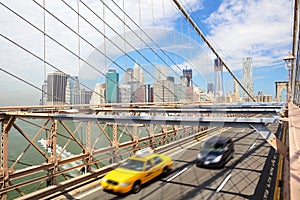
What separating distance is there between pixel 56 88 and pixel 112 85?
389cm

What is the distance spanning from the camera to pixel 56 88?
727 cm

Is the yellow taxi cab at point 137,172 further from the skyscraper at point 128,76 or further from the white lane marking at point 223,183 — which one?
the skyscraper at point 128,76

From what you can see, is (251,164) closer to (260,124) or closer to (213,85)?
(260,124)

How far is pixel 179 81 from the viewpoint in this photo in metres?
19.1

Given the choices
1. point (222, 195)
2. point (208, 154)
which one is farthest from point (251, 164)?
point (208, 154)

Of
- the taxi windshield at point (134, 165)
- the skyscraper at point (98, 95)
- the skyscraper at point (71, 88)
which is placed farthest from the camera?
the skyscraper at point (98, 95)

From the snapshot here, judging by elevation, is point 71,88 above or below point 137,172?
above

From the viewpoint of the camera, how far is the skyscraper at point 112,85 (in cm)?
1031

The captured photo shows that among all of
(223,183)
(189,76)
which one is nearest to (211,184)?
(223,183)

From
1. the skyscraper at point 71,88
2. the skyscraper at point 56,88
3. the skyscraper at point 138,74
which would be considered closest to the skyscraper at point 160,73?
the skyscraper at point 138,74

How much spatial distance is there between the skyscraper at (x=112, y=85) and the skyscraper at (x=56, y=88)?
8.71 ft

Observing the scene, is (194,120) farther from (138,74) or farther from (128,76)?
(138,74)

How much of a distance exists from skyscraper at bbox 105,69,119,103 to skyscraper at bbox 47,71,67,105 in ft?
8.71

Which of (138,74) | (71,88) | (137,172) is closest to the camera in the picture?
(137,172)
